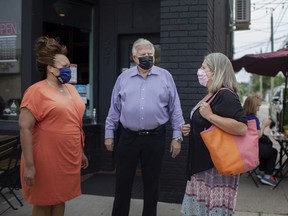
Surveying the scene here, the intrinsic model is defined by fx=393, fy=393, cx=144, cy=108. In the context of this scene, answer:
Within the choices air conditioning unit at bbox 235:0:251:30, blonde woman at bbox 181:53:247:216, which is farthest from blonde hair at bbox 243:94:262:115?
air conditioning unit at bbox 235:0:251:30

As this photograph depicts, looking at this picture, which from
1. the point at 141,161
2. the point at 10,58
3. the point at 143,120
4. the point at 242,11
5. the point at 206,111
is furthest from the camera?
the point at 242,11

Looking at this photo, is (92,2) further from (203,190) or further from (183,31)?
(203,190)

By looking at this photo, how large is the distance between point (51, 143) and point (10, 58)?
3055 millimetres

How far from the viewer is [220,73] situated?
3.08 metres

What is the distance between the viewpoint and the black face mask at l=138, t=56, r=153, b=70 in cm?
374

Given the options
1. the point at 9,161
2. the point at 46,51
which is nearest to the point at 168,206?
the point at 9,161

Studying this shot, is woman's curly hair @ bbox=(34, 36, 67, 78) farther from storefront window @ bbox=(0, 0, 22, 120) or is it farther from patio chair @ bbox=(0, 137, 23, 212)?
storefront window @ bbox=(0, 0, 22, 120)

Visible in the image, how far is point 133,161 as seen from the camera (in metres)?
3.86

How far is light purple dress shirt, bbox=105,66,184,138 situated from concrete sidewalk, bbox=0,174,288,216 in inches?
48.1

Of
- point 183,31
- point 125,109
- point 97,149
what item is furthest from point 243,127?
point 97,149

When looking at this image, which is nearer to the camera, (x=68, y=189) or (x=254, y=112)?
(x=68, y=189)

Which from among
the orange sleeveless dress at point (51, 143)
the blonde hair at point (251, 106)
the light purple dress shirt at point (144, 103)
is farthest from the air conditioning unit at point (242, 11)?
the orange sleeveless dress at point (51, 143)

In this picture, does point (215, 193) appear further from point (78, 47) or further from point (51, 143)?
point (78, 47)

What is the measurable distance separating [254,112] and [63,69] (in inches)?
146
